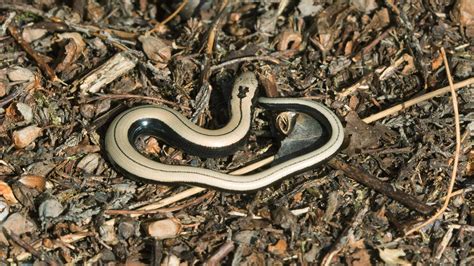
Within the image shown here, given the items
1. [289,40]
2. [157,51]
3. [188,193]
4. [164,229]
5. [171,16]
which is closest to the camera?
[164,229]

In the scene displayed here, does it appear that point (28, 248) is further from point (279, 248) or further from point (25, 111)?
point (279, 248)

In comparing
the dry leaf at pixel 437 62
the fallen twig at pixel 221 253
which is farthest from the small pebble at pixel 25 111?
the dry leaf at pixel 437 62

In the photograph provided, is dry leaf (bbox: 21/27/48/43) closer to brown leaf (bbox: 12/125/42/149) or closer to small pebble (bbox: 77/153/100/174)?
brown leaf (bbox: 12/125/42/149)

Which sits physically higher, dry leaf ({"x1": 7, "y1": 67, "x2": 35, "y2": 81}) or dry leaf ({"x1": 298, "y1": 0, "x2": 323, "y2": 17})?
dry leaf ({"x1": 298, "y1": 0, "x2": 323, "y2": 17})

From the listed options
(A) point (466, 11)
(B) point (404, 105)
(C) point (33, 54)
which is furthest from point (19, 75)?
(A) point (466, 11)

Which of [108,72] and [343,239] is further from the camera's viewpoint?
[108,72]

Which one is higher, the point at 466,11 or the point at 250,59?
the point at 466,11

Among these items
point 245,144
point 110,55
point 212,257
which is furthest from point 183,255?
point 110,55

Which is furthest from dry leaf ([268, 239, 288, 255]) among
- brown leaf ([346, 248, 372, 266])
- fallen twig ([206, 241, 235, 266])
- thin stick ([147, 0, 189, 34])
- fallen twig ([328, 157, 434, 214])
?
thin stick ([147, 0, 189, 34])
